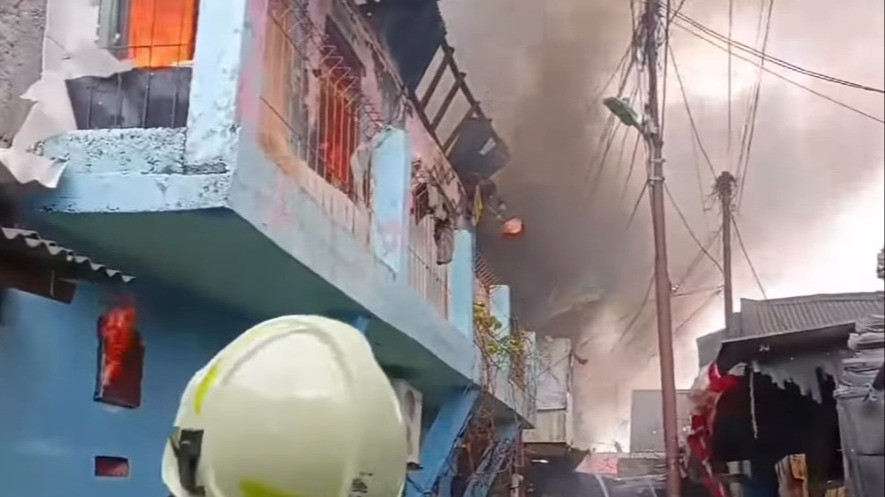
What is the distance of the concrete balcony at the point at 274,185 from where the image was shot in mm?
3885

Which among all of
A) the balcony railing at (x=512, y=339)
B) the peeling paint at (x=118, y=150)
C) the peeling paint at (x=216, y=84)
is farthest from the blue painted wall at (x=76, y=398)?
the balcony railing at (x=512, y=339)

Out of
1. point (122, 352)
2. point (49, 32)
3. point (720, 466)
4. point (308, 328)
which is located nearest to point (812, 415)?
point (720, 466)

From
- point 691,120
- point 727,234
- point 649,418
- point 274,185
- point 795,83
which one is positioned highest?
point 274,185

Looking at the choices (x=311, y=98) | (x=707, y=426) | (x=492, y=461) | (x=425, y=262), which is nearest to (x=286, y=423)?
(x=707, y=426)

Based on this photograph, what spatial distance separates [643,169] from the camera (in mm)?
2646

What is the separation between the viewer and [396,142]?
6.07 meters

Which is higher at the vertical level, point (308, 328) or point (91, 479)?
point (308, 328)

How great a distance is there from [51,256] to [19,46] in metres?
1.24

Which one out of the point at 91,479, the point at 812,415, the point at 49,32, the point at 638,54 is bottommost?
the point at 91,479

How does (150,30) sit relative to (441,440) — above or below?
above

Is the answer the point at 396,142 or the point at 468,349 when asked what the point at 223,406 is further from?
the point at 468,349

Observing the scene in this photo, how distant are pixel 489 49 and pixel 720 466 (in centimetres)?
229

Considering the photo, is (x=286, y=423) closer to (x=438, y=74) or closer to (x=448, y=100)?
(x=448, y=100)

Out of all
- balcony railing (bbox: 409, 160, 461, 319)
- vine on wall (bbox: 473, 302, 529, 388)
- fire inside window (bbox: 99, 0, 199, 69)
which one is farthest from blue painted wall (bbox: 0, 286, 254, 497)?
balcony railing (bbox: 409, 160, 461, 319)
